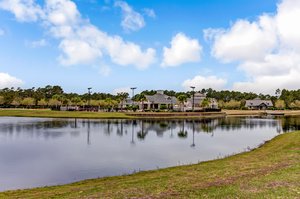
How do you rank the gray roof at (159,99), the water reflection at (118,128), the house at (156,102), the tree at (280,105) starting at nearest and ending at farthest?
1. the water reflection at (118,128)
2. the house at (156,102)
3. the gray roof at (159,99)
4. the tree at (280,105)

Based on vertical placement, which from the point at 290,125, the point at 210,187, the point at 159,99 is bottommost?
the point at 290,125

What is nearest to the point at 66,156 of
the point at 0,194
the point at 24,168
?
the point at 24,168

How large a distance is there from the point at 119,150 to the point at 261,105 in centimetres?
14062

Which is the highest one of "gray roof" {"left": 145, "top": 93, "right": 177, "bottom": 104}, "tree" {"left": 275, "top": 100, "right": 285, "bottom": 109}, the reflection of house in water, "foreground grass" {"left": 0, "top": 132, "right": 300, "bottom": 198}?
"gray roof" {"left": 145, "top": 93, "right": 177, "bottom": 104}

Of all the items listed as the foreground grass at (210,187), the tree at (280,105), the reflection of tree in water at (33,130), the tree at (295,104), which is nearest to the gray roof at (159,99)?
the tree at (280,105)

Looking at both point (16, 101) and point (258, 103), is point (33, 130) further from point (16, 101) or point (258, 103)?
point (258, 103)

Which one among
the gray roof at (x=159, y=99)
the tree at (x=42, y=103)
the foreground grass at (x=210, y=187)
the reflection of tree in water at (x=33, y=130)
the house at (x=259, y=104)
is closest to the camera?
the foreground grass at (x=210, y=187)

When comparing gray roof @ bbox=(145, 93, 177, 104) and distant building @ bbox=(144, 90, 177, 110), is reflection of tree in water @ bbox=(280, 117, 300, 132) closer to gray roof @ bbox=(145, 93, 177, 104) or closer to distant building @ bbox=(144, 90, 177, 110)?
distant building @ bbox=(144, 90, 177, 110)

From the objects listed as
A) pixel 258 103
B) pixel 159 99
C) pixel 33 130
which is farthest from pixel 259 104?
pixel 33 130

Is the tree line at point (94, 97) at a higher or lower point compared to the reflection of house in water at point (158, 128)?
higher

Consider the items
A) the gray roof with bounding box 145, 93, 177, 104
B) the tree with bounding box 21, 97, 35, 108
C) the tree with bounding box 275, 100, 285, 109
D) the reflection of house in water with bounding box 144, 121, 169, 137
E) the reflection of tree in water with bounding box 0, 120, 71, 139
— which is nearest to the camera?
the reflection of tree in water with bounding box 0, 120, 71, 139

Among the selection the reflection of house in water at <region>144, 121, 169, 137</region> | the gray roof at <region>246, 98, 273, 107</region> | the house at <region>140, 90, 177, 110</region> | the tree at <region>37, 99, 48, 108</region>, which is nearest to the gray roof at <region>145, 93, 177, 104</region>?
the house at <region>140, 90, 177, 110</region>

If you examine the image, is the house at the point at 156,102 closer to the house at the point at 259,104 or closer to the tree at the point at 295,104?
the house at the point at 259,104

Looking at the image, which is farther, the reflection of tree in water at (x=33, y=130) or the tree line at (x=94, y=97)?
the tree line at (x=94, y=97)
